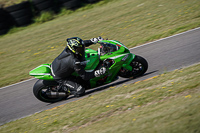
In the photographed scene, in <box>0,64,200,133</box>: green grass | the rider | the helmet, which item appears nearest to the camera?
<box>0,64,200,133</box>: green grass

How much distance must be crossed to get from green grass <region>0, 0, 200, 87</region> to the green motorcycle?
122 inches

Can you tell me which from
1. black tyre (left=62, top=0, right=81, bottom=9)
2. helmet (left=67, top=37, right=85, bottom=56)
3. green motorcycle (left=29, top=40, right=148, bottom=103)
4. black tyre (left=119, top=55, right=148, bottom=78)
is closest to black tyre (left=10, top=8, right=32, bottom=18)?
black tyre (left=62, top=0, right=81, bottom=9)

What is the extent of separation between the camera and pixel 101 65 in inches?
Answer: 255

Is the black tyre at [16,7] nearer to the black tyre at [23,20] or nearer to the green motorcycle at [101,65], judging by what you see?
the black tyre at [23,20]

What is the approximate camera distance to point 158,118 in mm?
4055

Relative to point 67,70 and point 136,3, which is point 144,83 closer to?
point 67,70

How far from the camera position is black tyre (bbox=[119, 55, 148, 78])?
657cm

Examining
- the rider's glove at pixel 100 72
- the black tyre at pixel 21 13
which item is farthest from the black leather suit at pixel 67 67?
the black tyre at pixel 21 13

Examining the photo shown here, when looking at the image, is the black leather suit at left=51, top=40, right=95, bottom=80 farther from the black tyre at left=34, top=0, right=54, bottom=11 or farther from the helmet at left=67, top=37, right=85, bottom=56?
the black tyre at left=34, top=0, right=54, bottom=11

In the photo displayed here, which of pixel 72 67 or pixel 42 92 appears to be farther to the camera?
pixel 42 92

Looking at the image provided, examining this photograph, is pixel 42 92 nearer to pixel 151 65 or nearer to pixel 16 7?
pixel 151 65

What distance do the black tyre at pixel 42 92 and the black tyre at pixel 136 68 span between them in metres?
1.85

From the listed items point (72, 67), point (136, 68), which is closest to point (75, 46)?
point (72, 67)

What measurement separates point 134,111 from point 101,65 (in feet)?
6.98
